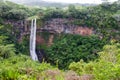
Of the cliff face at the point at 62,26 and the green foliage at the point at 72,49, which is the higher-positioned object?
the cliff face at the point at 62,26

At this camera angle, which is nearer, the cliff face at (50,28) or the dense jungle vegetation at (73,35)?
the dense jungle vegetation at (73,35)

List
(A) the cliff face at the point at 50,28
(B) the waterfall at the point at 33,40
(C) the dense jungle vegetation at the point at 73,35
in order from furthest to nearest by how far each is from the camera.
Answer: (A) the cliff face at the point at 50,28 → (B) the waterfall at the point at 33,40 → (C) the dense jungle vegetation at the point at 73,35

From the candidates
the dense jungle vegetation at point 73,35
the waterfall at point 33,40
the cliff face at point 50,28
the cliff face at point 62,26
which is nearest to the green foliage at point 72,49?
the dense jungle vegetation at point 73,35

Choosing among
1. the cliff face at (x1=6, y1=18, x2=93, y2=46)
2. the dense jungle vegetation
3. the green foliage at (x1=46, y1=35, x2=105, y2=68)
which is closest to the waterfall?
the dense jungle vegetation

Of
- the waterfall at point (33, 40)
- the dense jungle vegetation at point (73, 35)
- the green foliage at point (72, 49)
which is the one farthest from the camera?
the waterfall at point (33, 40)

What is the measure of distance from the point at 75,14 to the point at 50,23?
3231 mm

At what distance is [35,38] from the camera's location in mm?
36031

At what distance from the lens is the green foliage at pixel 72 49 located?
106 feet

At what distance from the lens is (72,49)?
33.7m

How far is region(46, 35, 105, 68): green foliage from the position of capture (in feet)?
106

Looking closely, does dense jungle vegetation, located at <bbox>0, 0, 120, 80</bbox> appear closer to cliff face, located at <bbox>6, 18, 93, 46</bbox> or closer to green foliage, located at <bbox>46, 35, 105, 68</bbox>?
green foliage, located at <bbox>46, 35, 105, 68</bbox>

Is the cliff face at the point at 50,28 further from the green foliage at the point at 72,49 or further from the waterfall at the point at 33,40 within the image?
the green foliage at the point at 72,49

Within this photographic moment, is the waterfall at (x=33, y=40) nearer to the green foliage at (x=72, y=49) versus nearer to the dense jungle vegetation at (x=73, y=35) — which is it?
the dense jungle vegetation at (x=73, y=35)

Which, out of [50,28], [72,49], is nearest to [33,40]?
[50,28]
